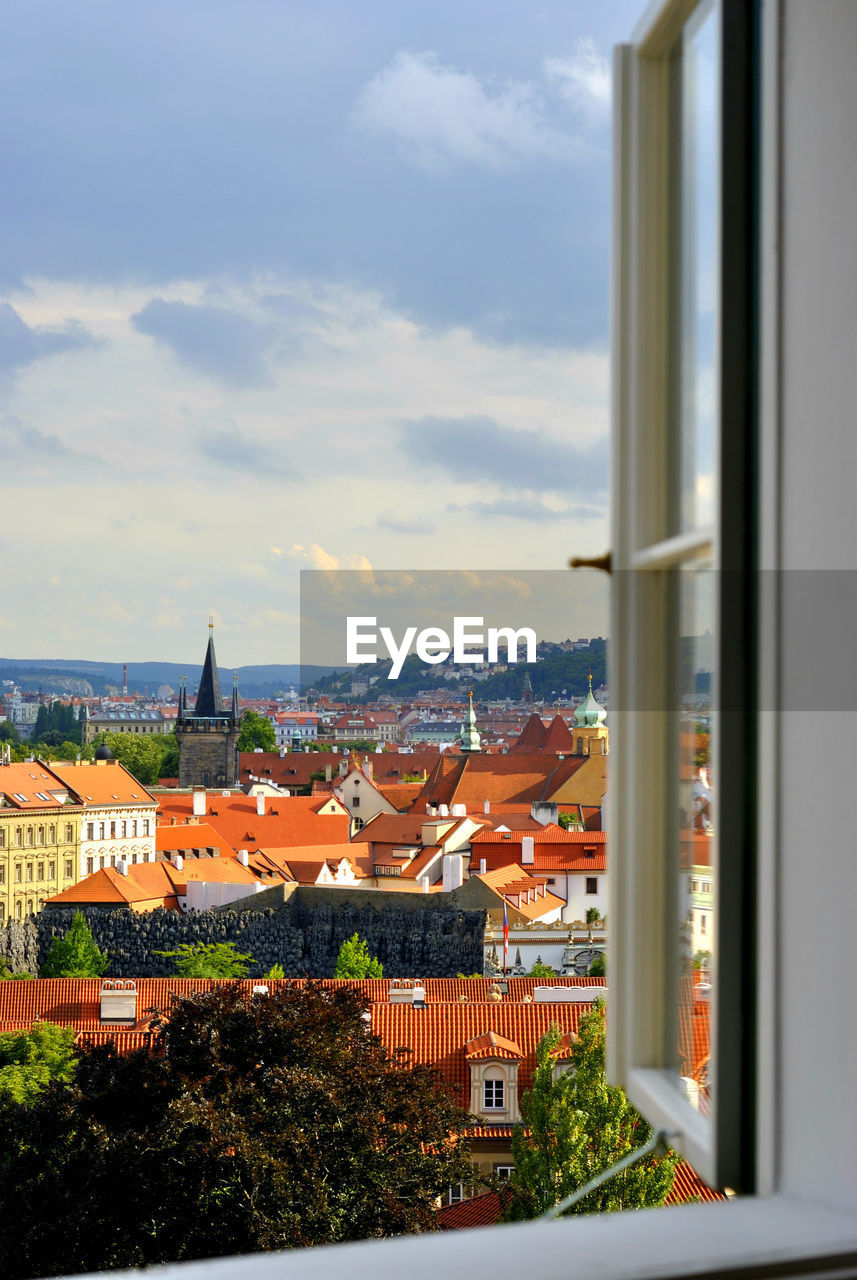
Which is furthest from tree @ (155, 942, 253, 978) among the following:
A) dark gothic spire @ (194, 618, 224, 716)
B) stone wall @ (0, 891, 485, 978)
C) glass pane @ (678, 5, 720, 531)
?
dark gothic spire @ (194, 618, 224, 716)

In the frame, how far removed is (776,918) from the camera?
849 mm

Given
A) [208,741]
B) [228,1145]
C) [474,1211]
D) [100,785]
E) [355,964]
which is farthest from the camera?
[208,741]

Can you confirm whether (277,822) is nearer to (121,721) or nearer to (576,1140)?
(576,1140)

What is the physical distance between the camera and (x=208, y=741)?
2109 inches

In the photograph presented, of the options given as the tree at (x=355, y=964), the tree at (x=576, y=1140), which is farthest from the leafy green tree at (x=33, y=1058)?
the tree at (x=355, y=964)

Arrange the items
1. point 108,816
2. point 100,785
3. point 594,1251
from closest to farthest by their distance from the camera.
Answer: point 594,1251
point 108,816
point 100,785

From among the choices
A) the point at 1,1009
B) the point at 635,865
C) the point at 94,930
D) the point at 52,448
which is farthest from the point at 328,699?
the point at 635,865

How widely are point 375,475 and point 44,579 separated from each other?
19566mm

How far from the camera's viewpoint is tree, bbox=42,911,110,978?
25203 mm

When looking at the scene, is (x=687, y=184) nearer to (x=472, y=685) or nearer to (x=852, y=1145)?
(x=852, y=1145)

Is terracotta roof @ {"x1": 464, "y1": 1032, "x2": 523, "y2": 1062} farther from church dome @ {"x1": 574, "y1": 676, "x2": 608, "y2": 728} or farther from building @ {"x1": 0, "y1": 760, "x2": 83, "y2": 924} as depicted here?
Result: church dome @ {"x1": 574, "y1": 676, "x2": 608, "y2": 728}

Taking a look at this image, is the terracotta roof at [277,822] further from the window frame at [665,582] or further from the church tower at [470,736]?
the window frame at [665,582]

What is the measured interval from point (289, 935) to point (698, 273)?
26555 mm

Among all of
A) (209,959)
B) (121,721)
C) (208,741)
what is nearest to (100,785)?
(209,959)
